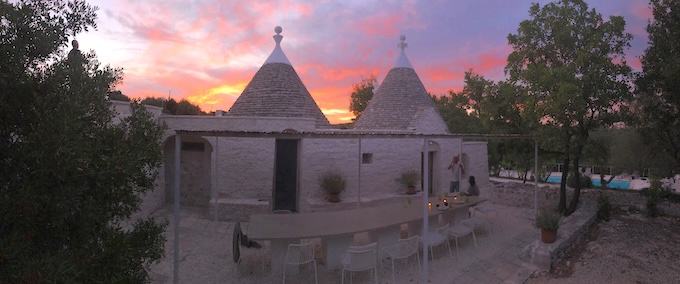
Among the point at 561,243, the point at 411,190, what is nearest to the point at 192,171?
the point at 411,190

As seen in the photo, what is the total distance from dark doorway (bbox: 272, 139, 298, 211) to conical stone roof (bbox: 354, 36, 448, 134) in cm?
412

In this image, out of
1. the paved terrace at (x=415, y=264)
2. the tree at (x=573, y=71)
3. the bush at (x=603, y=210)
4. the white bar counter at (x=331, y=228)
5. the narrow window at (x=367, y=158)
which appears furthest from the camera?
the narrow window at (x=367, y=158)

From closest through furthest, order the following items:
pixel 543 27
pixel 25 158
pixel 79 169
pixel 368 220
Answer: pixel 25 158 < pixel 79 169 < pixel 368 220 < pixel 543 27

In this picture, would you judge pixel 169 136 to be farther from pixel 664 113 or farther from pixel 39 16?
pixel 664 113

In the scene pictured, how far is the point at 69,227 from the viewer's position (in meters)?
2.81

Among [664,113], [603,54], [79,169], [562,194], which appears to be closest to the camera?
[79,169]

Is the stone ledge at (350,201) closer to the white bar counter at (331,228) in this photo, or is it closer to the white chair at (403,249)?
the white bar counter at (331,228)

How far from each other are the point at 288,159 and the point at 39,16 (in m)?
9.41

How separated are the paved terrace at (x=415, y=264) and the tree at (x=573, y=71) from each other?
2668 mm

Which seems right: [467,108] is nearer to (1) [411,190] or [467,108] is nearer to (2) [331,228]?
(1) [411,190]

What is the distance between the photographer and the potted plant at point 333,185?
1158 centimetres

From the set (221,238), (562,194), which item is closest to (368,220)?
(221,238)

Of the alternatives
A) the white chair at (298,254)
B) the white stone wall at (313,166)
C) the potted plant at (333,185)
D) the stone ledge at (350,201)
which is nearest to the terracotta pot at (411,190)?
the white stone wall at (313,166)

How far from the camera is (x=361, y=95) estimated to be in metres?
31.4
